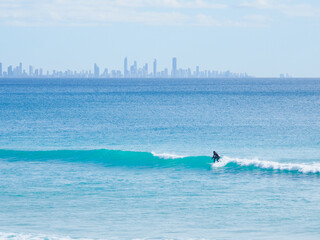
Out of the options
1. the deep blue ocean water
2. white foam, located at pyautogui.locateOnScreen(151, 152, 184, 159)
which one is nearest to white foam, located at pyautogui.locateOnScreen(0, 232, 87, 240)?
the deep blue ocean water

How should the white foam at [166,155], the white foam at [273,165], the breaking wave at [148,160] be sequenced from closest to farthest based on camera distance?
the white foam at [273,165] < the breaking wave at [148,160] < the white foam at [166,155]

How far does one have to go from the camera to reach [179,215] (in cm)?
2284

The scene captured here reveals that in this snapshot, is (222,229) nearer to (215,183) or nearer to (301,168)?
(215,183)

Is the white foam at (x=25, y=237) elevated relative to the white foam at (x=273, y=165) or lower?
lower

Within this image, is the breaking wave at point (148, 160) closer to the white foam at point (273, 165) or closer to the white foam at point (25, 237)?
the white foam at point (273, 165)

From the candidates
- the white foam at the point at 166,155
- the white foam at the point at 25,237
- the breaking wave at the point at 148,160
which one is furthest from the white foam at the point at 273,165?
the white foam at the point at 25,237

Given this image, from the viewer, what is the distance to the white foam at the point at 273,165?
31.9m

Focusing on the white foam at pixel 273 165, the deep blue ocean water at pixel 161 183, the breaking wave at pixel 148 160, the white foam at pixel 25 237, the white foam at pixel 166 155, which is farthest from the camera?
the white foam at pixel 166 155

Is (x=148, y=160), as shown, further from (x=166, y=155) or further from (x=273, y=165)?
(x=273, y=165)

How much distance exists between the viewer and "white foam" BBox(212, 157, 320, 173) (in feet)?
105

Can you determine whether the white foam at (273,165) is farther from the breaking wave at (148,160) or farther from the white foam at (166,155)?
the white foam at (166,155)

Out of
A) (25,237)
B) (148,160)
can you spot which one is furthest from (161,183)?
(25,237)

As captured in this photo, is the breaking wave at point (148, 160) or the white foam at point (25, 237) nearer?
the white foam at point (25, 237)

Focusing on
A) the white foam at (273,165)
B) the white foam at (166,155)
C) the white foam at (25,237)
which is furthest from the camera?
the white foam at (166,155)
